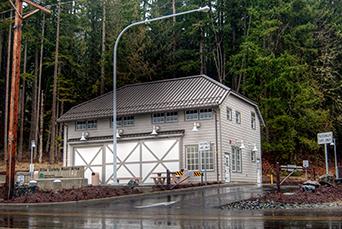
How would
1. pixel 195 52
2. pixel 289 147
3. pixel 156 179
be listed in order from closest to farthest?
pixel 156 179 < pixel 289 147 < pixel 195 52

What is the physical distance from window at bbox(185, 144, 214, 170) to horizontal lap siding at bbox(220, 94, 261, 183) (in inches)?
42.0

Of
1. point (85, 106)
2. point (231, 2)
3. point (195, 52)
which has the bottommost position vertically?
point (85, 106)

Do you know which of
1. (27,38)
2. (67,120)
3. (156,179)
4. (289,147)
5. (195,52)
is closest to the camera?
(156,179)

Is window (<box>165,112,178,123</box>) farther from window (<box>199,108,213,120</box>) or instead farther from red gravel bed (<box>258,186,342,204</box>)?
red gravel bed (<box>258,186,342,204</box>)

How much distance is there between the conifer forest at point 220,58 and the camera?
41.8 metres

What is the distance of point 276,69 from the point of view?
136ft

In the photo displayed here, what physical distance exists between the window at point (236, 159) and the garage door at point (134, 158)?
12.4 ft

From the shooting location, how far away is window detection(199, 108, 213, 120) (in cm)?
2951

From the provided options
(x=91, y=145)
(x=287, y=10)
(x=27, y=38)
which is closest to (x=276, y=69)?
(x=287, y=10)

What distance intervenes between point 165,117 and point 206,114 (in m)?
3.01

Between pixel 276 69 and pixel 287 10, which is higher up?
pixel 287 10

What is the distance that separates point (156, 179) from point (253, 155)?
1010 cm

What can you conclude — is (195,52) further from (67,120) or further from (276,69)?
(67,120)

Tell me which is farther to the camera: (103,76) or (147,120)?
(103,76)
